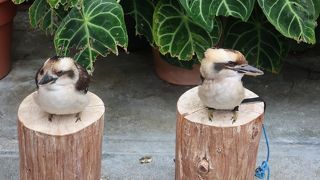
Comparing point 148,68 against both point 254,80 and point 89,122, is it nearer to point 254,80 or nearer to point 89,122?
point 254,80

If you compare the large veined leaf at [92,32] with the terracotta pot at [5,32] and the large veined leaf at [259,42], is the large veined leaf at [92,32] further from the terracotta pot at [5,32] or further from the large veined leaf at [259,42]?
the large veined leaf at [259,42]

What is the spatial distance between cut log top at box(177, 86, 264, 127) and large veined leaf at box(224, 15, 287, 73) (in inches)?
46.0

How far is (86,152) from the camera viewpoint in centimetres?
279

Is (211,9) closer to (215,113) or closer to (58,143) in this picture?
(215,113)

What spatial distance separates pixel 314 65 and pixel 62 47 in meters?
1.94

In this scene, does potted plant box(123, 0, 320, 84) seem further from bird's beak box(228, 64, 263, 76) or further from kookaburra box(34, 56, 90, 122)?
kookaburra box(34, 56, 90, 122)

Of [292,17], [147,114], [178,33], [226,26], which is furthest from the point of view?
[226,26]

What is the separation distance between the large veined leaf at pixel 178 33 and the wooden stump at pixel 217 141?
0.87m

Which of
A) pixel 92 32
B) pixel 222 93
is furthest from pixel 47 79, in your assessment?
pixel 92 32

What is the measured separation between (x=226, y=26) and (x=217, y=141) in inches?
58.1

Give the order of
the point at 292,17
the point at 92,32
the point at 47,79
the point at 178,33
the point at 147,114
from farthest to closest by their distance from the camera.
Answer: the point at 147,114 < the point at 178,33 < the point at 292,17 < the point at 92,32 < the point at 47,79

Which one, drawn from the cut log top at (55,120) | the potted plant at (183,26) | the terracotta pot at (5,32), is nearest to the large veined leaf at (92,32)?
the potted plant at (183,26)

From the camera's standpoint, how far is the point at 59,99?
263 cm

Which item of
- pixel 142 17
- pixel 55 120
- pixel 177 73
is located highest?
pixel 142 17
